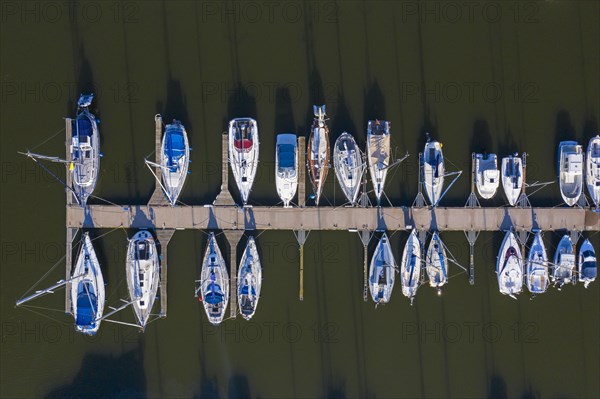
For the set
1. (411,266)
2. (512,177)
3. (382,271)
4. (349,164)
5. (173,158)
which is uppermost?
(173,158)

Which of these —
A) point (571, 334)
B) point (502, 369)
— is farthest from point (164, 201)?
point (571, 334)

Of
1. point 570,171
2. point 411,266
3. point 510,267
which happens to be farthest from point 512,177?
point 411,266

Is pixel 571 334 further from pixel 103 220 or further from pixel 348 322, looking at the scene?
pixel 103 220

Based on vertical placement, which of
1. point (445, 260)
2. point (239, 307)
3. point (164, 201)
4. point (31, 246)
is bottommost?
point (239, 307)

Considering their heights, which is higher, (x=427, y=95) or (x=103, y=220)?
(x=427, y=95)

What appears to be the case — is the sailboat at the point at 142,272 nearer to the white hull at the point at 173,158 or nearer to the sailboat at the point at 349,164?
the white hull at the point at 173,158

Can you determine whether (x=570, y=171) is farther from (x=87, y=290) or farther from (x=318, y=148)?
(x=87, y=290)
